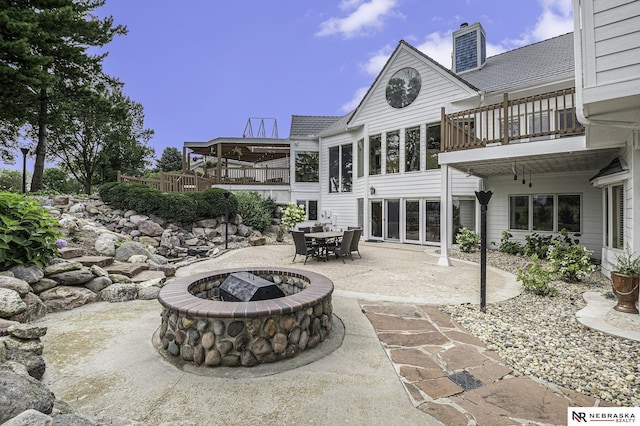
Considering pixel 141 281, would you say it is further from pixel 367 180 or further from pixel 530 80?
pixel 530 80

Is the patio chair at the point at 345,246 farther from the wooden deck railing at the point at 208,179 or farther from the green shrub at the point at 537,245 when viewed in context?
the wooden deck railing at the point at 208,179

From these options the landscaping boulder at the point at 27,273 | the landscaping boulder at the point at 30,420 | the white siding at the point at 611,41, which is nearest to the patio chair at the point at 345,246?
the white siding at the point at 611,41

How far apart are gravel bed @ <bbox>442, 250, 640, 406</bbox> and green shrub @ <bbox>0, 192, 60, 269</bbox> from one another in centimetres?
637

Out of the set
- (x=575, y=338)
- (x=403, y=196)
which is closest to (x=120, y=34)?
(x=403, y=196)

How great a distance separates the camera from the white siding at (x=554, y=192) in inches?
350

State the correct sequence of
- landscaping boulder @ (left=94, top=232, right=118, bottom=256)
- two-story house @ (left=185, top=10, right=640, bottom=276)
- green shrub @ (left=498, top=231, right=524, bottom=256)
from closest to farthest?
two-story house @ (left=185, top=10, right=640, bottom=276) → landscaping boulder @ (left=94, top=232, right=118, bottom=256) → green shrub @ (left=498, top=231, right=524, bottom=256)

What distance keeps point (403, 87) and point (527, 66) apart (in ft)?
14.4

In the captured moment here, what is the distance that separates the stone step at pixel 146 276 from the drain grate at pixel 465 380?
5.39 m

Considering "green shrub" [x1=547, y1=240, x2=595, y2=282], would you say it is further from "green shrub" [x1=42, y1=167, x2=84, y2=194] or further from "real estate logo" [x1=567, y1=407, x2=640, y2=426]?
"green shrub" [x1=42, y1=167, x2=84, y2=194]

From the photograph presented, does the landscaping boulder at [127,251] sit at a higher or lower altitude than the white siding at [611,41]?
lower

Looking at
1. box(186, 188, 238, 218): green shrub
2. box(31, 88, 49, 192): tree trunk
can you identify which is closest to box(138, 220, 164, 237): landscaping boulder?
box(186, 188, 238, 218): green shrub

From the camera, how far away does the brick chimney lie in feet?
44.7

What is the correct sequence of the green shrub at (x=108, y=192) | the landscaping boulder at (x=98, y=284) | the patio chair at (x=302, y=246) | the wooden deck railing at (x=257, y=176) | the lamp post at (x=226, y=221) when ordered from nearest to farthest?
the landscaping boulder at (x=98, y=284) → the patio chair at (x=302, y=246) → the green shrub at (x=108, y=192) → the lamp post at (x=226, y=221) → the wooden deck railing at (x=257, y=176)

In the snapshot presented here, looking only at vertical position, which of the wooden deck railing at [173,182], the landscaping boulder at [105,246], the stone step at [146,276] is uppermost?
the wooden deck railing at [173,182]
